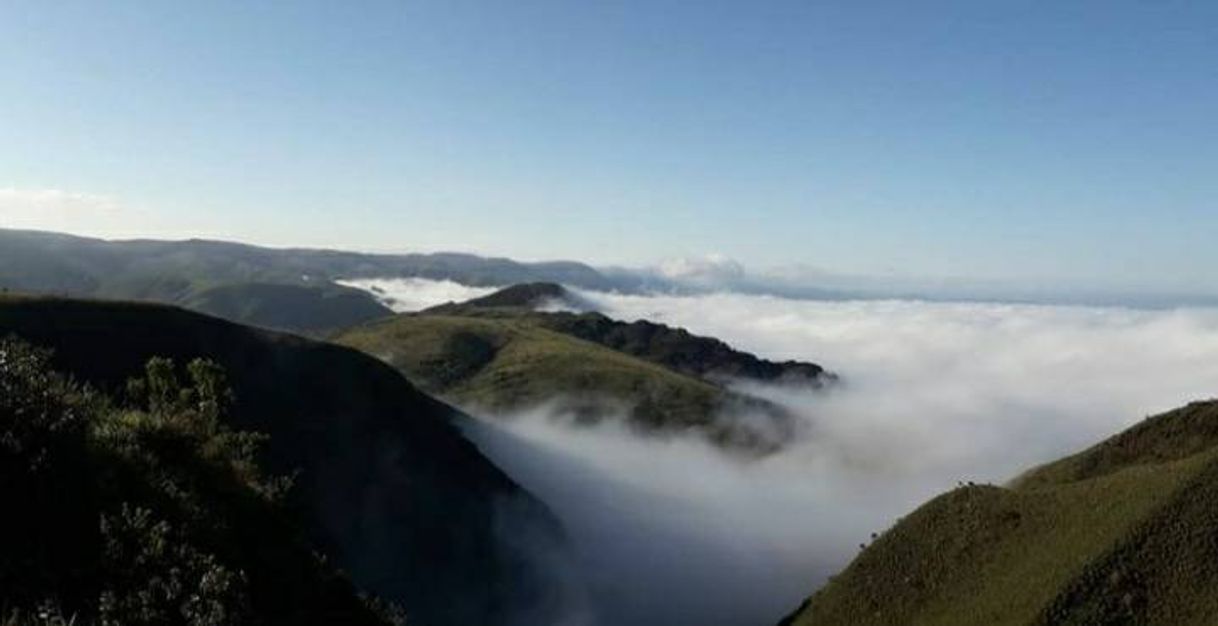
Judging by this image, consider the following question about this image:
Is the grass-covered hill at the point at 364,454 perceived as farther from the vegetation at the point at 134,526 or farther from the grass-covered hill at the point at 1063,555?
the vegetation at the point at 134,526

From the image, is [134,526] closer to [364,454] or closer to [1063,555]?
[1063,555]

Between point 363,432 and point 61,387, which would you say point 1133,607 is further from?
point 363,432

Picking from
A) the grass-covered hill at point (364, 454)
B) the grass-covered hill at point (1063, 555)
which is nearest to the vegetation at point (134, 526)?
the grass-covered hill at point (1063, 555)

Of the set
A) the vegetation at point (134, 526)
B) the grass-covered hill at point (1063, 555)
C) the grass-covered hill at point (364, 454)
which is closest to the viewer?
the vegetation at point (134, 526)

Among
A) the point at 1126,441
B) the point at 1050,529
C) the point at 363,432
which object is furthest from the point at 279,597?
the point at 363,432

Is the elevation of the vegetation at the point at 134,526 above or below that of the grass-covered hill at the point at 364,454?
above

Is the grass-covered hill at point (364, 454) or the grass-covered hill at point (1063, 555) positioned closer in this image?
the grass-covered hill at point (1063, 555)

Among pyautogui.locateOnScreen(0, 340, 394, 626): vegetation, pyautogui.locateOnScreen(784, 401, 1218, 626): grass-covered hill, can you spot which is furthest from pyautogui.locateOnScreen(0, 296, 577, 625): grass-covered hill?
pyautogui.locateOnScreen(0, 340, 394, 626): vegetation
